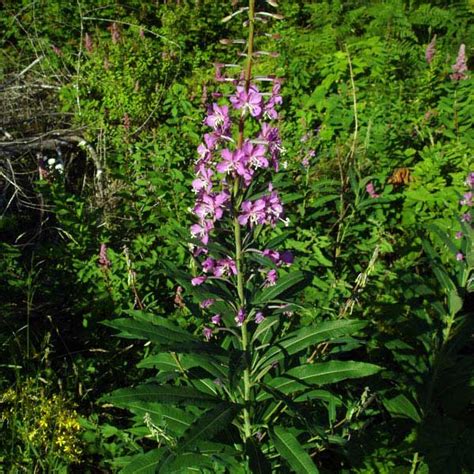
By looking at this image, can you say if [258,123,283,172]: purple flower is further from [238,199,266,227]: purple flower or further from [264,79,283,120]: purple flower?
[238,199,266,227]: purple flower

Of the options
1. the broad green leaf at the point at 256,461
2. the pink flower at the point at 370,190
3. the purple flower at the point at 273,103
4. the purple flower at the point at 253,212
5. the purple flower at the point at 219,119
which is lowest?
the pink flower at the point at 370,190

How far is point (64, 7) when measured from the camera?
7.05 metres

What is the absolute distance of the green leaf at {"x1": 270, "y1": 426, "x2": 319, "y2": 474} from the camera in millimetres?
1840

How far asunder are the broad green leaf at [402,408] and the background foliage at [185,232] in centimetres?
2

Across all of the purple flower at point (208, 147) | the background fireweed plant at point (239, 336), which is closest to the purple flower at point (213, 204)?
the background fireweed plant at point (239, 336)

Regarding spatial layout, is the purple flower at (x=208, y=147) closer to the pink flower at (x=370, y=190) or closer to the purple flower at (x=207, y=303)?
the purple flower at (x=207, y=303)

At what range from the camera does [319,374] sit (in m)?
2.11

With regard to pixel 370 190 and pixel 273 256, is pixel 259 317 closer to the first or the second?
pixel 273 256

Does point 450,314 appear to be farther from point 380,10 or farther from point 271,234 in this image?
point 380,10

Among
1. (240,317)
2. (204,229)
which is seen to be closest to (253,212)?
(204,229)

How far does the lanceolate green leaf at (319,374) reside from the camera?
2057 mm

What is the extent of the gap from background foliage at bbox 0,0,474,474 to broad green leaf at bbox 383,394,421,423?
2cm

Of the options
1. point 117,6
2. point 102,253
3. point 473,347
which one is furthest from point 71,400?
point 117,6

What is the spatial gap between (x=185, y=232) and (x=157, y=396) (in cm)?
71
